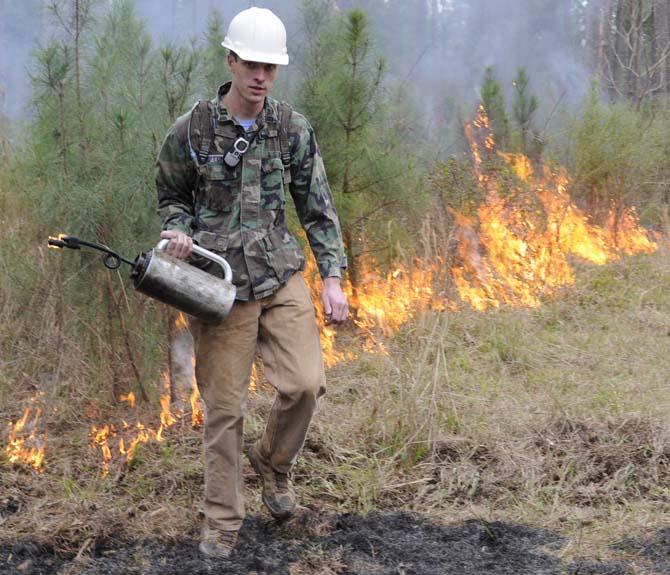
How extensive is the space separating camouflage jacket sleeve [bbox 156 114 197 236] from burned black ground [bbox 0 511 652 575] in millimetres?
1274

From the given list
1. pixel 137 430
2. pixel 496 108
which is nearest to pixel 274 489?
pixel 137 430

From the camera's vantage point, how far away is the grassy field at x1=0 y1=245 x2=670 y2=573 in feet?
13.6

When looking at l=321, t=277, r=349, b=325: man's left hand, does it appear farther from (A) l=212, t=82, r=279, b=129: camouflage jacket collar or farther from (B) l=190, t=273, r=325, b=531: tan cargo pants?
(A) l=212, t=82, r=279, b=129: camouflage jacket collar

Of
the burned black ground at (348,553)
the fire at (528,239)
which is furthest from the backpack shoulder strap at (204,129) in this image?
the fire at (528,239)

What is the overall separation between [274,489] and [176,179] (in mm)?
1318

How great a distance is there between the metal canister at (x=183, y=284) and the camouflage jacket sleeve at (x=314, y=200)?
468 millimetres

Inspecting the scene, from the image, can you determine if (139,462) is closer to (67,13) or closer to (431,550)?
(431,550)

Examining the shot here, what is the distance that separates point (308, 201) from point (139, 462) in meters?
1.63

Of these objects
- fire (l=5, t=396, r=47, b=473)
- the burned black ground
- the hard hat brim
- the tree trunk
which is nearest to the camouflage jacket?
the hard hat brim

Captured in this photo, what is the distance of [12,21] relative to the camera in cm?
970

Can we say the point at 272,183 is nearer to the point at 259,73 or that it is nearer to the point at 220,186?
the point at 220,186

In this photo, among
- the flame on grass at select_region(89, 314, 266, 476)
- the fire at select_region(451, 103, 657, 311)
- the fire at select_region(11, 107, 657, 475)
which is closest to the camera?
the flame on grass at select_region(89, 314, 266, 476)

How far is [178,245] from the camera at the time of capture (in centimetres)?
346

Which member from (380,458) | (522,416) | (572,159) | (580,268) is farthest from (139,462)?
(572,159)
